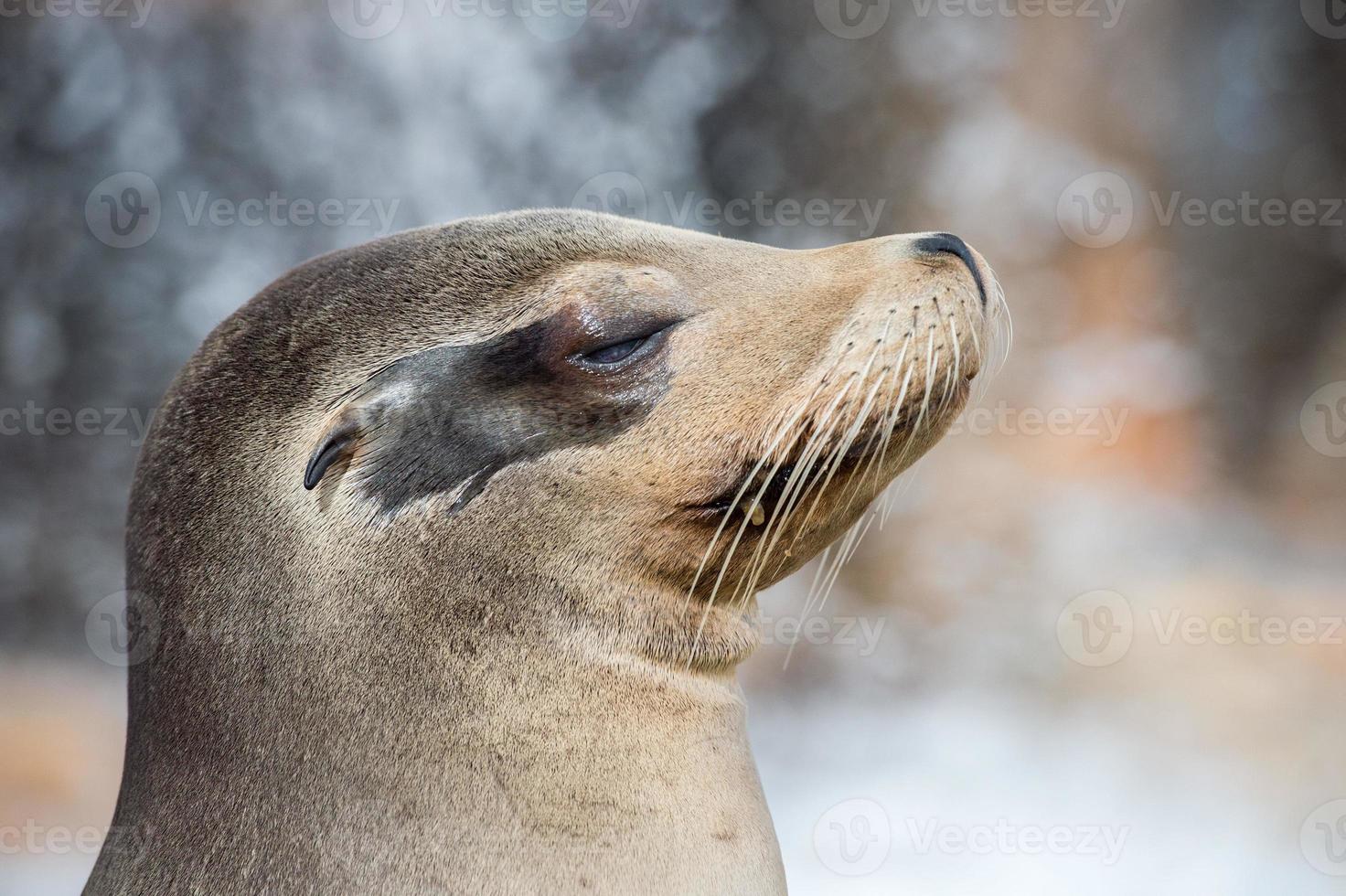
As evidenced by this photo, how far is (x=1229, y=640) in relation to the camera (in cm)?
424

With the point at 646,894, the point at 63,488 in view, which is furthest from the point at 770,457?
the point at 63,488

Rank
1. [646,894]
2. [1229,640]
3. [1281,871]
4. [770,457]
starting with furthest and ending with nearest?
[1229,640] → [1281,871] → [770,457] → [646,894]

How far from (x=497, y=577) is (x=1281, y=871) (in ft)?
12.0

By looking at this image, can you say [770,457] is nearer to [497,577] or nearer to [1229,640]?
[497,577]
